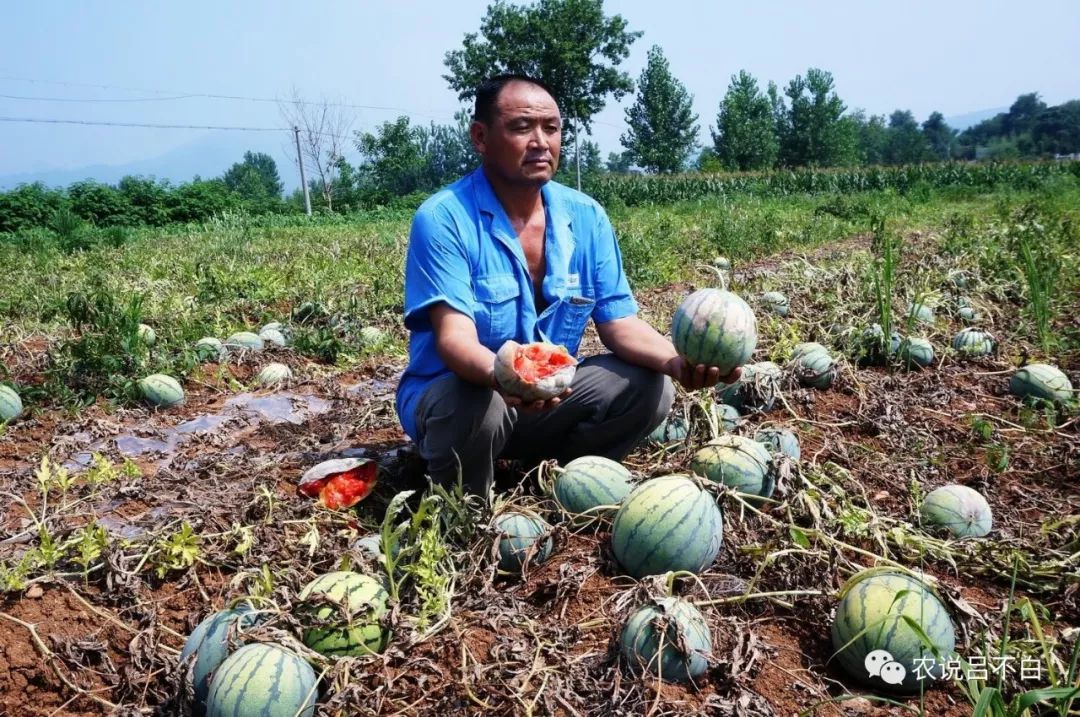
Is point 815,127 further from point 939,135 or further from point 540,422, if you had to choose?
point 939,135

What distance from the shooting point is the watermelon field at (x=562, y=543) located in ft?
6.59

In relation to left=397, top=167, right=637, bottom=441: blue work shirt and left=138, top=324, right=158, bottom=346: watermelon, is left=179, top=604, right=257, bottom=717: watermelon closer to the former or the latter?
left=397, top=167, right=637, bottom=441: blue work shirt

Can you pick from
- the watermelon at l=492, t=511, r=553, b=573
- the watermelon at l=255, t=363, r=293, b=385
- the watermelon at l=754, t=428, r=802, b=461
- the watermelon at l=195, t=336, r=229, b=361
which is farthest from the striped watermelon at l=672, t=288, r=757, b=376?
the watermelon at l=195, t=336, r=229, b=361

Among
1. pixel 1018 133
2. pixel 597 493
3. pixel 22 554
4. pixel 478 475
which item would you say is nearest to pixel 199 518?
pixel 22 554

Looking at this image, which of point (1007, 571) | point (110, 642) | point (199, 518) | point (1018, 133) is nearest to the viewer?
point (110, 642)

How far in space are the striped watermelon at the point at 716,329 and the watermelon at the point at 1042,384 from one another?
7.30 feet

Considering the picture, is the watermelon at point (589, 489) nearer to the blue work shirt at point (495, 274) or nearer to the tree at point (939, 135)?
the blue work shirt at point (495, 274)

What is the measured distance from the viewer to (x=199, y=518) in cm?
297

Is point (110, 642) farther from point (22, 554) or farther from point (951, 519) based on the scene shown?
point (951, 519)

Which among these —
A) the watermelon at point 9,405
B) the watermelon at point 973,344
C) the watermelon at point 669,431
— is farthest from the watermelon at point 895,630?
the watermelon at point 9,405

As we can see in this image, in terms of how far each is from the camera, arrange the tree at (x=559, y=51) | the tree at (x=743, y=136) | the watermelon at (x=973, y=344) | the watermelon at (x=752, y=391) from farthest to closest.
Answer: the tree at (x=743, y=136) < the tree at (x=559, y=51) < the watermelon at (x=973, y=344) < the watermelon at (x=752, y=391)

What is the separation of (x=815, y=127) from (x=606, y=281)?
69657 millimetres

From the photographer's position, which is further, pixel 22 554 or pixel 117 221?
pixel 117 221

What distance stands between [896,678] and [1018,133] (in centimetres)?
16092
